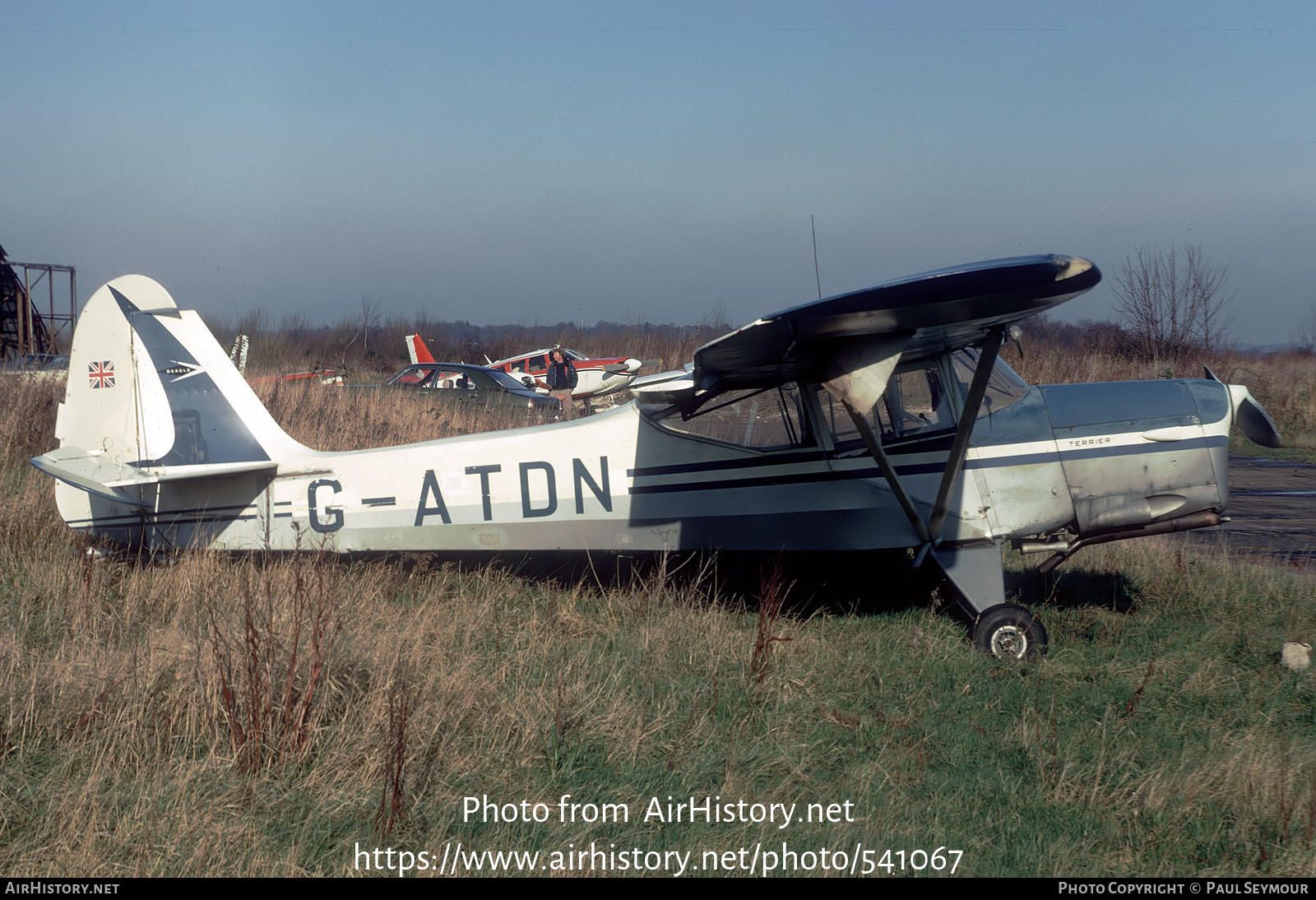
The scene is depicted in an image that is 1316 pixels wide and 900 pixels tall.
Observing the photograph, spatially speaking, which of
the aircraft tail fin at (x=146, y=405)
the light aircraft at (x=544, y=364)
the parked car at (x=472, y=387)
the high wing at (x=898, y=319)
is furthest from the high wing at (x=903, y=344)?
the light aircraft at (x=544, y=364)

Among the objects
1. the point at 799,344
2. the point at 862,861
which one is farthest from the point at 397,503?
the point at 862,861

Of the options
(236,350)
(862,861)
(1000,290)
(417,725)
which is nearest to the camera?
(862,861)

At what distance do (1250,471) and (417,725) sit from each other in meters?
15.1

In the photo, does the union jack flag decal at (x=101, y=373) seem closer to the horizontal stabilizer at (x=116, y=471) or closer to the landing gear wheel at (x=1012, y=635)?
the horizontal stabilizer at (x=116, y=471)

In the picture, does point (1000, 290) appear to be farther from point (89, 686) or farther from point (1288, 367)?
point (1288, 367)

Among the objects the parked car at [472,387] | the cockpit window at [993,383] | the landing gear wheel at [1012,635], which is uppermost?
the cockpit window at [993,383]

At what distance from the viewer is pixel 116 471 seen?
5.55 m

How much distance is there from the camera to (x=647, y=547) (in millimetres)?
5434

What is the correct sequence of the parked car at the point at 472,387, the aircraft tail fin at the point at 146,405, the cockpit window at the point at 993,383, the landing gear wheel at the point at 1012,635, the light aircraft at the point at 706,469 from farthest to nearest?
the parked car at the point at 472,387
the aircraft tail fin at the point at 146,405
the cockpit window at the point at 993,383
the light aircraft at the point at 706,469
the landing gear wheel at the point at 1012,635

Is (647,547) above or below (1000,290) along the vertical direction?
below

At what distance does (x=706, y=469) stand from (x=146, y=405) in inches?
147

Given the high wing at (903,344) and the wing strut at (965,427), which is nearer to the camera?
the high wing at (903,344)

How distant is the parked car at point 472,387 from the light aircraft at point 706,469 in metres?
8.48

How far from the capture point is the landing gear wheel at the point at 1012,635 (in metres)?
4.94
